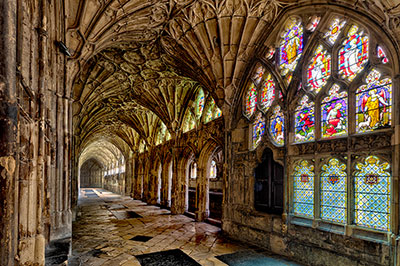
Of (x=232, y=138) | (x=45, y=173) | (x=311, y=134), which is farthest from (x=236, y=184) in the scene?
(x=45, y=173)

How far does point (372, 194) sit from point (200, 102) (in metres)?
8.55

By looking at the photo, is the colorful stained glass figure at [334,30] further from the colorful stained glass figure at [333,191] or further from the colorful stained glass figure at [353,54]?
the colorful stained glass figure at [333,191]

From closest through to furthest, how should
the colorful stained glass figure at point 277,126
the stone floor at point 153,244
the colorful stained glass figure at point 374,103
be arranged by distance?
the colorful stained glass figure at point 374,103 → the stone floor at point 153,244 → the colorful stained glass figure at point 277,126

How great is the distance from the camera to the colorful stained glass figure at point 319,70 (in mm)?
5742

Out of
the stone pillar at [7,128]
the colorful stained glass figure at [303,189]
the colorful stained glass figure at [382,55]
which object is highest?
the colorful stained glass figure at [382,55]

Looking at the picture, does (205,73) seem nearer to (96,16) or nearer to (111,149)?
(96,16)

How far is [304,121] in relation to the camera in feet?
19.9

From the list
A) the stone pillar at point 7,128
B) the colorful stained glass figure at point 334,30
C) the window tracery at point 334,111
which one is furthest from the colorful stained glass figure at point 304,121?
the stone pillar at point 7,128

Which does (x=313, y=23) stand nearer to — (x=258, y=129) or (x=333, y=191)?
(x=258, y=129)

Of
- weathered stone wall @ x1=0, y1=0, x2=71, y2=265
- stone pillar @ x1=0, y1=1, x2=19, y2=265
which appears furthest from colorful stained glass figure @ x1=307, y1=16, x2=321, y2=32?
stone pillar @ x1=0, y1=1, x2=19, y2=265

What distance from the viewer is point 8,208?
1.60m

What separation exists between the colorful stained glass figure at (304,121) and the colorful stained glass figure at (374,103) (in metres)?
1.06

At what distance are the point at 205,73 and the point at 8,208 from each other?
7.80 m

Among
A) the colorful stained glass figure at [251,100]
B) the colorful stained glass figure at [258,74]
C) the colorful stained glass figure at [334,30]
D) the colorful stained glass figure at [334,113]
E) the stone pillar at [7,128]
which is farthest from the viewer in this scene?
the colorful stained glass figure at [251,100]
